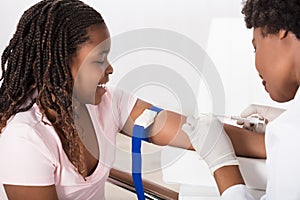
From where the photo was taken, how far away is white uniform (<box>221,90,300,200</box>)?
3.15 ft

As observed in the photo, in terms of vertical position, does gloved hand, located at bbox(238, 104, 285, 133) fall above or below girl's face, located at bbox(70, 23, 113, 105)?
below

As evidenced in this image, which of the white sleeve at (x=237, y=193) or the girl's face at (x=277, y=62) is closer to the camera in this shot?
the girl's face at (x=277, y=62)

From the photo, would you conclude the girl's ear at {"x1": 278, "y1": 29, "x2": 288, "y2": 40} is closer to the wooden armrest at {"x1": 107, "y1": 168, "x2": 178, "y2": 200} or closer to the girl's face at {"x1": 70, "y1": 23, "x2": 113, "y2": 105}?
the girl's face at {"x1": 70, "y1": 23, "x2": 113, "y2": 105}

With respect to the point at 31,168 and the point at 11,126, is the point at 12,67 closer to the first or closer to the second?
the point at 11,126

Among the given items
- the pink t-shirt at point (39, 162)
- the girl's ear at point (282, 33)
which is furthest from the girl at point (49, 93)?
the girl's ear at point (282, 33)

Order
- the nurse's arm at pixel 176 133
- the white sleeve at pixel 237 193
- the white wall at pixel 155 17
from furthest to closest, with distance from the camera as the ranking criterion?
the white wall at pixel 155 17, the nurse's arm at pixel 176 133, the white sleeve at pixel 237 193

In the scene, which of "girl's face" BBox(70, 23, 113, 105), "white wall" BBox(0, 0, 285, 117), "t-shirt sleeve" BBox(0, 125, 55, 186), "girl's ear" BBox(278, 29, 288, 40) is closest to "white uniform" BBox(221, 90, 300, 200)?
"girl's ear" BBox(278, 29, 288, 40)

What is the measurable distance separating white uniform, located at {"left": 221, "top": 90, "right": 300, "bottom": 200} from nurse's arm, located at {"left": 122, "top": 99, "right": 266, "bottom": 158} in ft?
0.94

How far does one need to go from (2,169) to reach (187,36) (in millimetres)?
1759

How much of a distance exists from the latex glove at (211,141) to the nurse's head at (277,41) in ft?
0.73

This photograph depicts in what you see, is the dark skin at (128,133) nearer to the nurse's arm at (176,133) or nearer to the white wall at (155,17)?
the nurse's arm at (176,133)

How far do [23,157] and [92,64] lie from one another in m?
0.27

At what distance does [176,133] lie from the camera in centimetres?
139

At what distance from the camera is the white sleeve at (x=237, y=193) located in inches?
43.0
